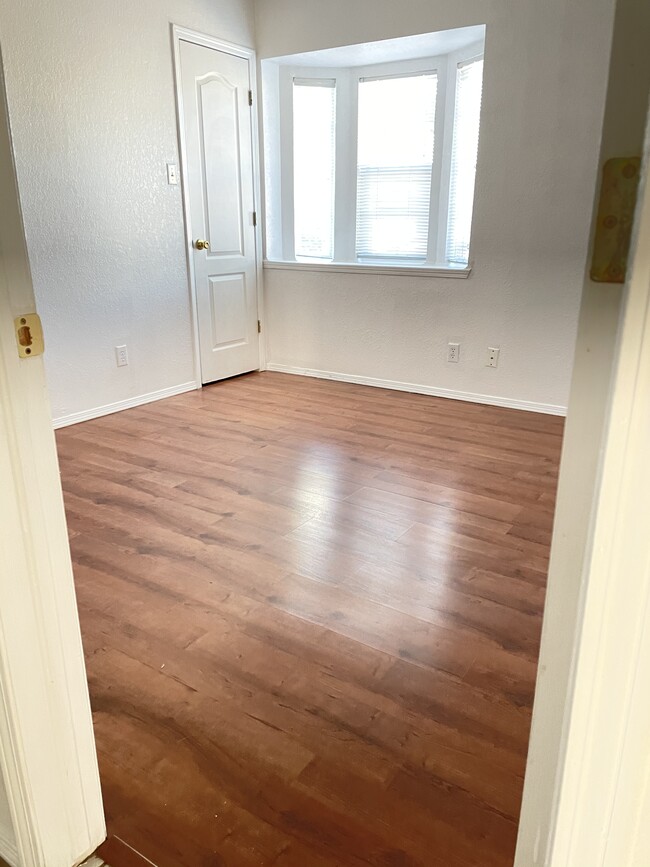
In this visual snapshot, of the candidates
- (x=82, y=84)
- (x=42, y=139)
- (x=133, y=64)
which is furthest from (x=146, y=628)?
(x=133, y=64)

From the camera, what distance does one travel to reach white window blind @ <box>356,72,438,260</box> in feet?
14.0

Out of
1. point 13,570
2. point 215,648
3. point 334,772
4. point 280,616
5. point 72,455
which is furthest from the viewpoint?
point 72,455

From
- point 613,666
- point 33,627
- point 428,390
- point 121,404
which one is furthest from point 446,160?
point 613,666

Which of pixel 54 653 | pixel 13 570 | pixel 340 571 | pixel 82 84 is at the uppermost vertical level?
pixel 82 84

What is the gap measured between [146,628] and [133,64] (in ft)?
10.6

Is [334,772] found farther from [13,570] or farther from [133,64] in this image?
[133,64]

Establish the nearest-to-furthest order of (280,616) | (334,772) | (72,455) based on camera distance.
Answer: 1. (334,772)
2. (280,616)
3. (72,455)

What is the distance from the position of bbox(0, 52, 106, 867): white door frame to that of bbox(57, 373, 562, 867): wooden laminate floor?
180 mm

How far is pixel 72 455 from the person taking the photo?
3240 mm

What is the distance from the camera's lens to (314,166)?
4.68 m

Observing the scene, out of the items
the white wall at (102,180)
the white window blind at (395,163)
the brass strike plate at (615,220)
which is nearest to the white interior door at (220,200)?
the white wall at (102,180)

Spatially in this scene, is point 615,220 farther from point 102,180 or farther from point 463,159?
point 463,159

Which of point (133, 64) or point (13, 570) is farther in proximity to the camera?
point (133, 64)

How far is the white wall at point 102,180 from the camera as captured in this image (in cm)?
326
